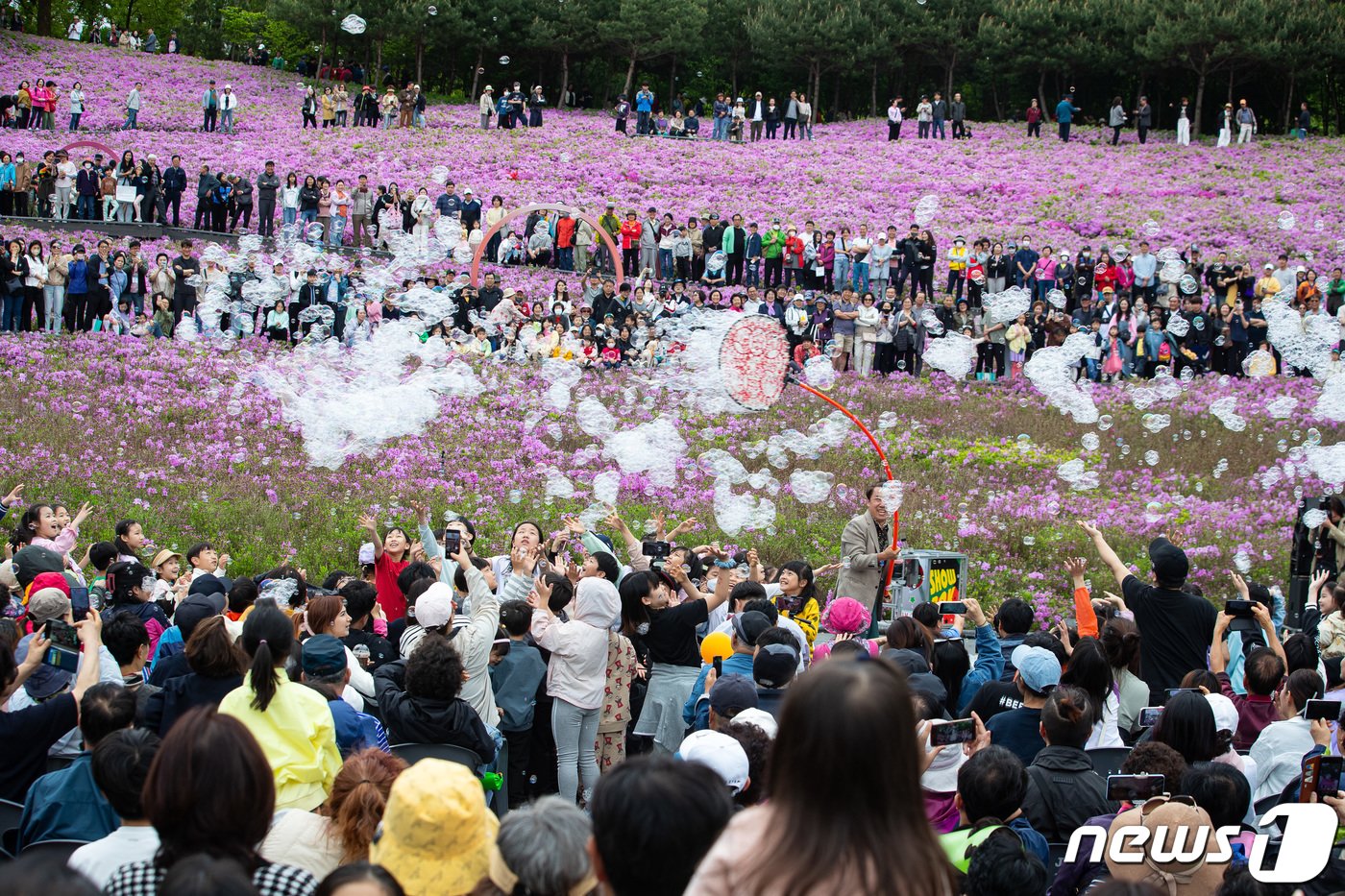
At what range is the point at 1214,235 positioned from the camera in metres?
32.7

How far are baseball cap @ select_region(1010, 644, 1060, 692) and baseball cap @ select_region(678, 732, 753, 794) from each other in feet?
7.07

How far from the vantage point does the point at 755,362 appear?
1894 centimetres

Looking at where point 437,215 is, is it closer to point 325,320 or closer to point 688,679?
point 325,320

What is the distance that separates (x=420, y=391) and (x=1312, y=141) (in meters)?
35.3

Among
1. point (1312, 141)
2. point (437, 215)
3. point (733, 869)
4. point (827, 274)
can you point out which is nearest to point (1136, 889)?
point (733, 869)

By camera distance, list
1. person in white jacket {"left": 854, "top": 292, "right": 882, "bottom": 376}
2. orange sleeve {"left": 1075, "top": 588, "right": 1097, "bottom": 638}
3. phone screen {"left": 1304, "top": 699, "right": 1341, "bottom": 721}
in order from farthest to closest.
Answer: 1. person in white jacket {"left": 854, "top": 292, "right": 882, "bottom": 376}
2. orange sleeve {"left": 1075, "top": 588, "right": 1097, "bottom": 638}
3. phone screen {"left": 1304, "top": 699, "right": 1341, "bottom": 721}

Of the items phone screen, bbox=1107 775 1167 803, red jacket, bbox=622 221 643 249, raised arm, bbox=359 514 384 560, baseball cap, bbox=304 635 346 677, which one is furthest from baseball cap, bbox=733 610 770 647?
red jacket, bbox=622 221 643 249

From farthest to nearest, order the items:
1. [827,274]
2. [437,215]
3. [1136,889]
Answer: [437,215], [827,274], [1136,889]

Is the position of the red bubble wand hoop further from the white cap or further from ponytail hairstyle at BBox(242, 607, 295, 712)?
ponytail hairstyle at BBox(242, 607, 295, 712)

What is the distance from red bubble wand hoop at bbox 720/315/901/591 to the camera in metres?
18.2

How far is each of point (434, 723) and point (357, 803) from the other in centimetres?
154

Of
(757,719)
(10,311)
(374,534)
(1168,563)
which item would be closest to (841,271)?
(10,311)

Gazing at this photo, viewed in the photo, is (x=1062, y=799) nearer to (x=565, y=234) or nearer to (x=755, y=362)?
(x=755, y=362)

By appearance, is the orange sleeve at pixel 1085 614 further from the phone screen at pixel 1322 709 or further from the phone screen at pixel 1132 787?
the phone screen at pixel 1132 787
